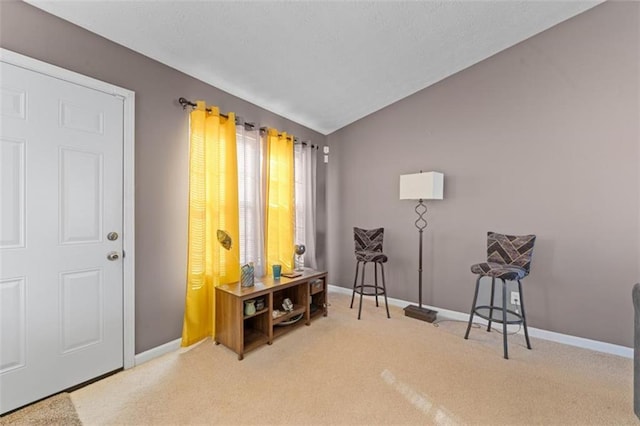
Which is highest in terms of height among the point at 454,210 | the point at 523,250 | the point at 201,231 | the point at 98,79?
the point at 98,79

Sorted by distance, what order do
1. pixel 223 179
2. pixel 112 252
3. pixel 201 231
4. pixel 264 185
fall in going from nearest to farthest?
pixel 112 252 < pixel 201 231 < pixel 223 179 < pixel 264 185

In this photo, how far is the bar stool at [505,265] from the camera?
2279mm

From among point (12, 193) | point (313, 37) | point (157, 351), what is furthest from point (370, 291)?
point (12, 193)

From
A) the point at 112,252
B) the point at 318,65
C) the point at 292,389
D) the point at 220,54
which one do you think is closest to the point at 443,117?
the point at 318,65

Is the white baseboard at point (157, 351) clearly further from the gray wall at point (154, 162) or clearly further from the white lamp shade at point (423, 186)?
the white lamp shade at point (423, 186)

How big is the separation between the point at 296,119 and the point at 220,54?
1.46m

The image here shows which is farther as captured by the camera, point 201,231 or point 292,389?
point 201,231

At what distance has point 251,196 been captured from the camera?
295cm

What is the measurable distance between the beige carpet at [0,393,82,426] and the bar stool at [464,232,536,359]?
2.98 meters

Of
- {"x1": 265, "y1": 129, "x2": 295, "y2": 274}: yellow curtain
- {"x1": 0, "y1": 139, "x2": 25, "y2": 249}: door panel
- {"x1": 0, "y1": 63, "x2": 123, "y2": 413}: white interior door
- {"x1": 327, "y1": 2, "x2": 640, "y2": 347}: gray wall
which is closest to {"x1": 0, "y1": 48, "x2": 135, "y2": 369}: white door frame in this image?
{"x1": 0, "y1": 63, "x2": 123, "y2": 413}: white interior door

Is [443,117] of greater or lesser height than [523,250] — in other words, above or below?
above

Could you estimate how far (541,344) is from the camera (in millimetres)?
2494

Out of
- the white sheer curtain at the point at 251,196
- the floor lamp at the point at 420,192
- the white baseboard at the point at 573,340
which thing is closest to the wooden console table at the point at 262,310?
the white sheer curtain at the point at 251,196

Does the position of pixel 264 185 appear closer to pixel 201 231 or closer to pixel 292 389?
pixel 201 231
